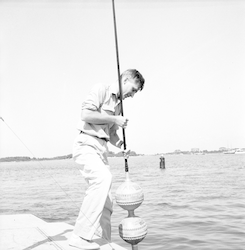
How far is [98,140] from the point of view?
3297mm

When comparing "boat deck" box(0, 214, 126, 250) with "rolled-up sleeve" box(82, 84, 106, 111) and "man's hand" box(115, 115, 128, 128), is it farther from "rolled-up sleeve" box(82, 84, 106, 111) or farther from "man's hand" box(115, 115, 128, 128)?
"rolled-up sleeve" box(82, 84, 106, 111)

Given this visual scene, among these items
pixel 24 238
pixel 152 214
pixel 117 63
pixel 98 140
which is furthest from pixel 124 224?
pixel 152 214

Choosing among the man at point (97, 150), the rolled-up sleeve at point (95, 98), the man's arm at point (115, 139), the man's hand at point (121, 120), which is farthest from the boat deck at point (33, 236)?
the rolled-up sleeve at point (95, 98)

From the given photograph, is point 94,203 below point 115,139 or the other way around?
below

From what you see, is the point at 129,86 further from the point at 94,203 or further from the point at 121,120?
the point at 94,203

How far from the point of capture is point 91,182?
309 centimetres

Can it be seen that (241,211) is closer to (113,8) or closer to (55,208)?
(55,208)

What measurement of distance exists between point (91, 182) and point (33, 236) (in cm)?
99

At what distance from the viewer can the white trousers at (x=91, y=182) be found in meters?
3.02

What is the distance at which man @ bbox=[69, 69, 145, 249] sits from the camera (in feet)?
9.93

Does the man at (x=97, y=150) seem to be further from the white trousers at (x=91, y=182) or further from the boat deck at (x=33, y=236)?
the boat deck at (x=33, y=236)

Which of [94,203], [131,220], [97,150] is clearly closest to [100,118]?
[97,150]

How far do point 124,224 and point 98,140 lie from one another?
82cm

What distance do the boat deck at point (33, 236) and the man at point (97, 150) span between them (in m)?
0.16
